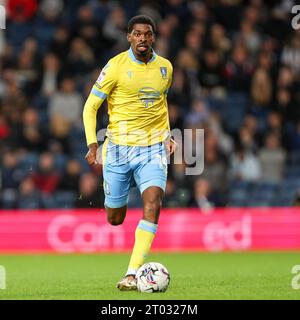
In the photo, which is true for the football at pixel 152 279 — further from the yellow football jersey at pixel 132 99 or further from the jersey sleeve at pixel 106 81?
the jersey sleeve at pixel 106 81

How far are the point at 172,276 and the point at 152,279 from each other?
6.35 feet

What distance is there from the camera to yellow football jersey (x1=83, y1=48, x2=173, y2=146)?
9664 millimetres

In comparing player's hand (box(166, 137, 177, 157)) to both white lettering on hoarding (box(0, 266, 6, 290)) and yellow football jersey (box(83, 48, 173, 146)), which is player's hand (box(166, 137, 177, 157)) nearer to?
yellow football jersey (box(83, 48, 173, 146))

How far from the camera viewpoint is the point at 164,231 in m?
16.1

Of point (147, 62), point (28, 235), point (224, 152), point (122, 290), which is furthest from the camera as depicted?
point (224, 152)

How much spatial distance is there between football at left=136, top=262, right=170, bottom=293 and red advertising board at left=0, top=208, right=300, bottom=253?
6839 mm

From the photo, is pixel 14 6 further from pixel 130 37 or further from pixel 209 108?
pixel 130 37

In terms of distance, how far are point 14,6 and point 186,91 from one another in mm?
3824

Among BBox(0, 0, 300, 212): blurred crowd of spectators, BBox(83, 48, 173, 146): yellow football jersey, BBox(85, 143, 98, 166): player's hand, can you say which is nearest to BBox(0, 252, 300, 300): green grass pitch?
BBox(85, 143, 98, 166): player's hand

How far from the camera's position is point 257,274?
432 inches

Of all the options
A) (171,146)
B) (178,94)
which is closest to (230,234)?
(178,94)

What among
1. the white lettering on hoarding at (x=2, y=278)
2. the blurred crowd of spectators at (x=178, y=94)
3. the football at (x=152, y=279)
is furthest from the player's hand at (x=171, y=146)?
the blurred crowd of spectators at (x=178, y=94)
